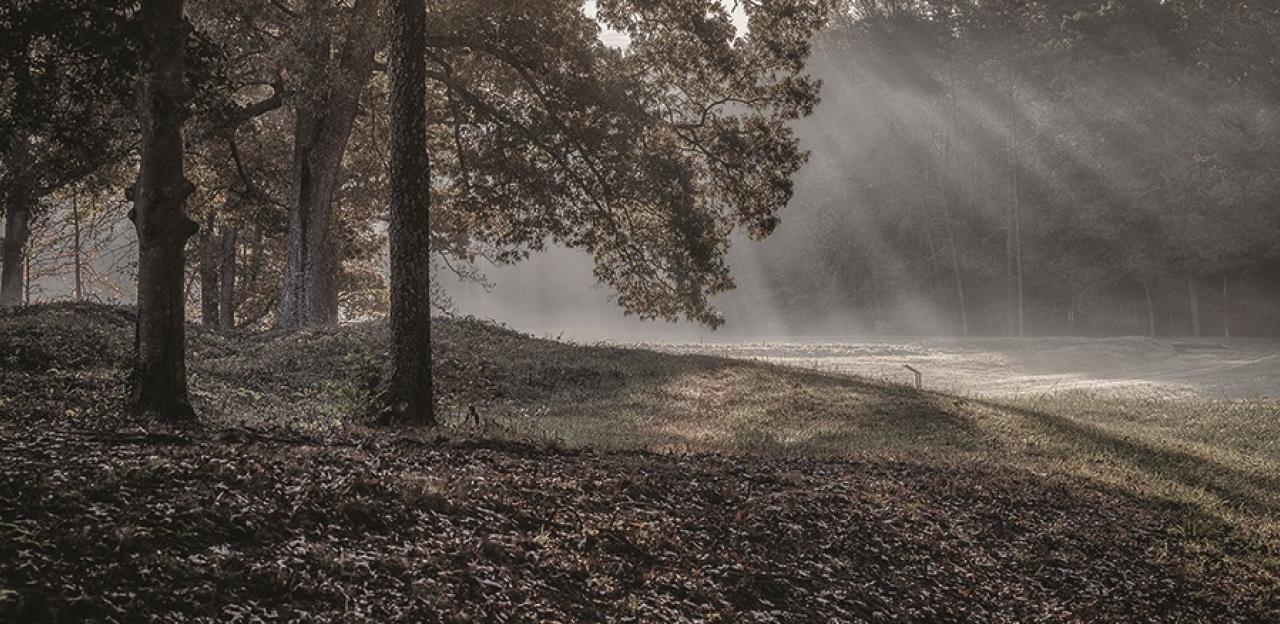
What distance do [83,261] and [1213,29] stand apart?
163 feet

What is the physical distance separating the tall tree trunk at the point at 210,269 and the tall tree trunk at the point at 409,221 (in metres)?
22.4

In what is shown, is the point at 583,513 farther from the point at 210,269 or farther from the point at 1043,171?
the point at 1043,171

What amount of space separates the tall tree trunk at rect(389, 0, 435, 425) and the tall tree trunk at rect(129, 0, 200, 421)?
2.18 metres

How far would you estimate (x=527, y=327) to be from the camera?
105500 mm

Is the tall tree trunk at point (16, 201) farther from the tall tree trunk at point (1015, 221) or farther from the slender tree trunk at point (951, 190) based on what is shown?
the slender tree trunk at point (951, 190)

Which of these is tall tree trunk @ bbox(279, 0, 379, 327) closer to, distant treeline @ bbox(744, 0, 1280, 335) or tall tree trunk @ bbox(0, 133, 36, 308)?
tall tree trunk @ bbox(0, 133, 36, 308)

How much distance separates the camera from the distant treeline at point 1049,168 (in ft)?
145

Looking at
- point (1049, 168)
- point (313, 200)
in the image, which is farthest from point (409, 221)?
point (1049, 168)

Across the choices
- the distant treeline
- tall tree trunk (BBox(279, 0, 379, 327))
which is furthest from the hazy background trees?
tall tree trunk (BBox(279, 0, 379, 327))

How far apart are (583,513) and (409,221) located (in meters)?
5.01

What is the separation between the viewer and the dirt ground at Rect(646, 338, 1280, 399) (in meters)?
30.5

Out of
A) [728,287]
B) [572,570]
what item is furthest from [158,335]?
[728,287]

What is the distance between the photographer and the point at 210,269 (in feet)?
114

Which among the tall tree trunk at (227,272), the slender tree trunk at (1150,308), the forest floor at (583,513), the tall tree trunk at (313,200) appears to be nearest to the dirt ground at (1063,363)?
the slender tree trunk at (1150,308)
